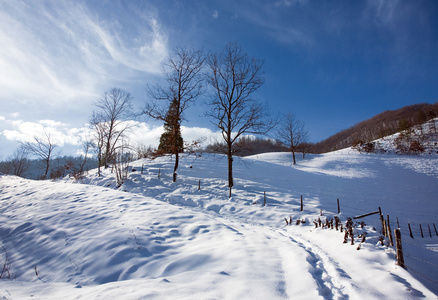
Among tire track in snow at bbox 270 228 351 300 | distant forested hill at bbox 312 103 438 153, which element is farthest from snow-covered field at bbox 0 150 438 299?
distant forested hill at bbox 312 103 438 153

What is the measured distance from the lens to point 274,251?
5340 millimetres

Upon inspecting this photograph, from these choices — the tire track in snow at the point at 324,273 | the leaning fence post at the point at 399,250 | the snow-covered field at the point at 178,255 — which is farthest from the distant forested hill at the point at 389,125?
the tire track in snow at the point at 324,273

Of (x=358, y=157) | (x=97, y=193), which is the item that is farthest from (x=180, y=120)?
(x=358, y=157)

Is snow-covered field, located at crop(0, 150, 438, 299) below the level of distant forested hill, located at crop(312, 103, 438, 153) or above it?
below

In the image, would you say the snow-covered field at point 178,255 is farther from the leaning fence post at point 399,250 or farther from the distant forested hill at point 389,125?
the distant forested hill at point 389,125

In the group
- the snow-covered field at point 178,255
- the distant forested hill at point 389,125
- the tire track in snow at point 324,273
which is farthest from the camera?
the distant forested hill at point 389,125

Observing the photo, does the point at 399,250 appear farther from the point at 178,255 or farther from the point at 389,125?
the point at 389,125

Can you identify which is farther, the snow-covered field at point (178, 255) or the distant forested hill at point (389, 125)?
the distant forested hill at point (389, 125)

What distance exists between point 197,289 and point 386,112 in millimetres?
186971

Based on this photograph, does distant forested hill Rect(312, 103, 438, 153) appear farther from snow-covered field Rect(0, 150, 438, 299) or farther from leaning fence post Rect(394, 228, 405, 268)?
leaning fence post Rect(394, 228, 405, 268)

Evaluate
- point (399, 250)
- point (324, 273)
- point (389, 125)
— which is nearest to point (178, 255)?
point (324, 273)

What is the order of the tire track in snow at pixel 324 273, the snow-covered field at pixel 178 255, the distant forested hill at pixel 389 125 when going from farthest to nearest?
1. the distant forested hill at pixel 389 125
2. the tire track in snow at pixel 324 273
3. the snow-covered field at pixel 178 255

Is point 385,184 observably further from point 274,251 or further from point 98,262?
point 98,262


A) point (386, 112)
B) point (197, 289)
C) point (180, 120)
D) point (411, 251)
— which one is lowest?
point (411, 251)
